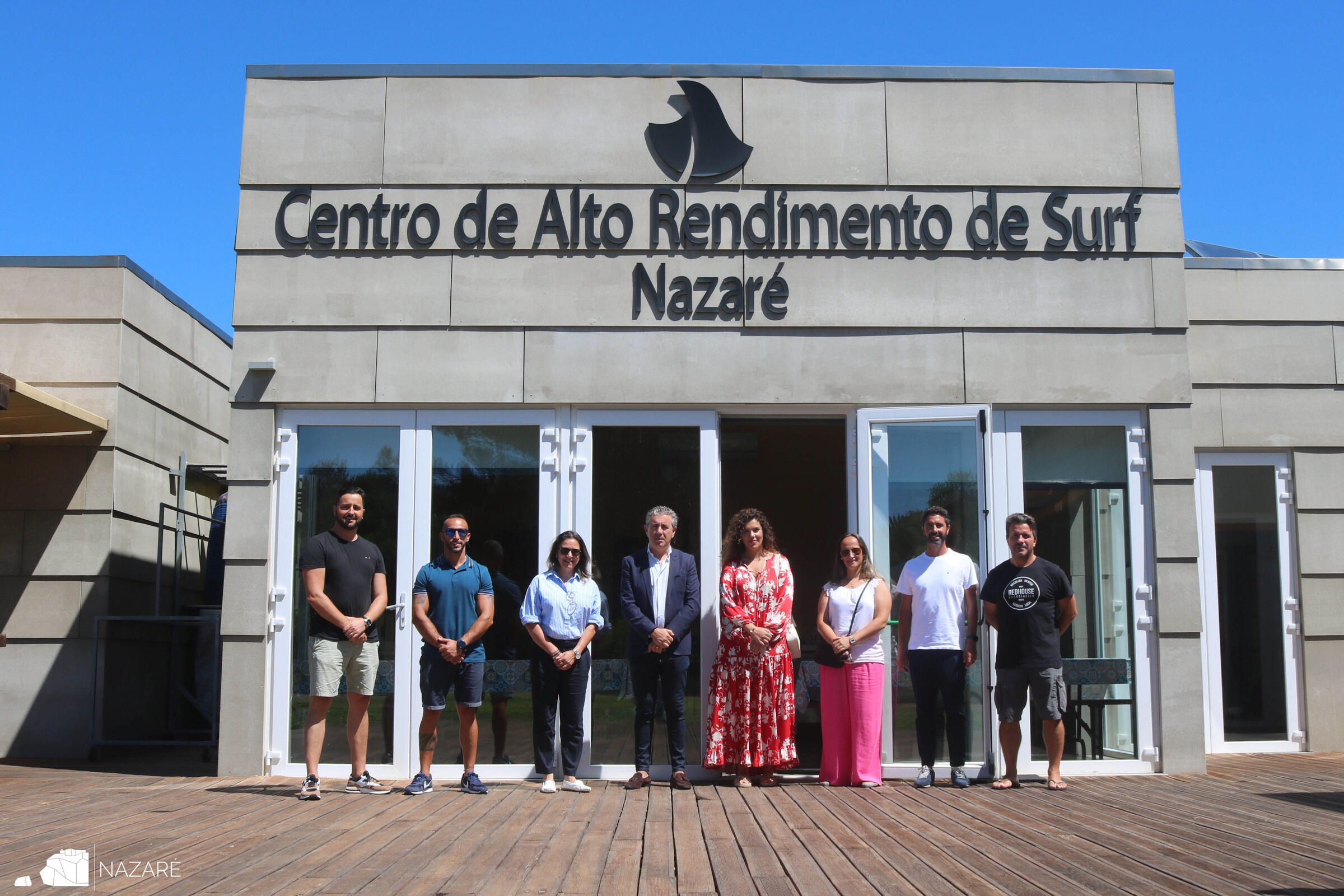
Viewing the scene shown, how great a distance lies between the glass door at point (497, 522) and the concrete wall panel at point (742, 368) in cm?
33

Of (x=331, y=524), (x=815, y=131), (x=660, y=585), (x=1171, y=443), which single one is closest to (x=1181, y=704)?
(x=1171, y=443)

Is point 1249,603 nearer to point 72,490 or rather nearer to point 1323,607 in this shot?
point 1323,607

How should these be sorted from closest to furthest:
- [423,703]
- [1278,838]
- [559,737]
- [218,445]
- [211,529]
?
[1278,838]
[423,703]
[559,737]
[211,529]
[218,445]

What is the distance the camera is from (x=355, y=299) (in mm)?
7238

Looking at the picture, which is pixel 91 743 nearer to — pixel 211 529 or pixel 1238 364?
pixel 211 529

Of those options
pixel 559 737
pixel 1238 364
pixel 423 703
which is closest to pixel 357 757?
pixel 423 703

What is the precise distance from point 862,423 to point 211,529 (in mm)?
6047

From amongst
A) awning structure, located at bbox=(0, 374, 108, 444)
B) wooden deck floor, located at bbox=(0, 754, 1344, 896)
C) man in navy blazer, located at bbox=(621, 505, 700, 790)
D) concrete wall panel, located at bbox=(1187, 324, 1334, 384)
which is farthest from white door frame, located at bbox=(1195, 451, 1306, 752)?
awning structure, located at bbox=(0, 374, 108, 444)

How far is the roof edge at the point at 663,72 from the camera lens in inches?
293

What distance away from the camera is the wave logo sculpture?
735 cm

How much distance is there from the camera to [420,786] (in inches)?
245

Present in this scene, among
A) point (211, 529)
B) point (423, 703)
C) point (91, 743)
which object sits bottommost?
point (91, 743)

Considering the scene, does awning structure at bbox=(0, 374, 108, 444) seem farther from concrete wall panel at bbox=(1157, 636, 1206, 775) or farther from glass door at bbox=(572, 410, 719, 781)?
concrete wall panel at bbox=(1157, 636, 1206, 775)

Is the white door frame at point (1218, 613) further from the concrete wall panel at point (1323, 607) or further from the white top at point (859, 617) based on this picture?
the white top at point (859, 617)
